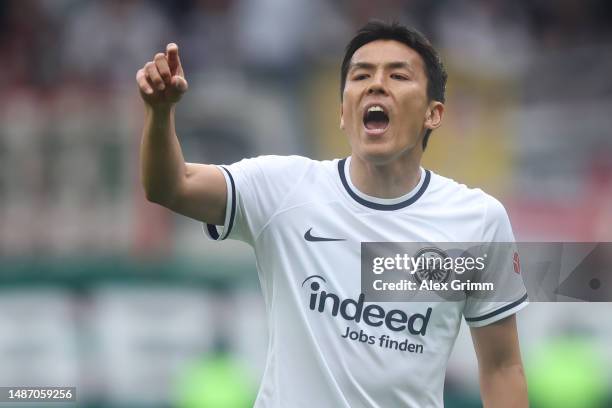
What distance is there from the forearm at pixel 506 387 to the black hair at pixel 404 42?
43.1 inches

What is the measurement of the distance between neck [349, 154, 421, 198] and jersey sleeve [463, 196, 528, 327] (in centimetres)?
33

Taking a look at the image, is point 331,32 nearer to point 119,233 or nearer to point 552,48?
point 552,48

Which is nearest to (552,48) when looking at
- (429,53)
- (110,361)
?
(110,361)

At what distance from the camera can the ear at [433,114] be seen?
4.64m

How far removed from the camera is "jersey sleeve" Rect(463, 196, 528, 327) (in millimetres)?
4402

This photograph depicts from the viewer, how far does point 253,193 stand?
4270 millimetres

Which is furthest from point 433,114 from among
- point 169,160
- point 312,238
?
point 169,160

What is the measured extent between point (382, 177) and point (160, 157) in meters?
0.95

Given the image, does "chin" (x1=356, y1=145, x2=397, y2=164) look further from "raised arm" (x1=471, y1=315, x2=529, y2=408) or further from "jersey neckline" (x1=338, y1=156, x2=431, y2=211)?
"raised arm" (x1=471, y1=315, x2=529, y2=408)

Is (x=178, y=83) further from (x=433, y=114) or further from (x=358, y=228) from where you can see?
(x=433, y=114)

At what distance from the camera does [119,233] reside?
8.99m

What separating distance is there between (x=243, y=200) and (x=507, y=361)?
1.17m

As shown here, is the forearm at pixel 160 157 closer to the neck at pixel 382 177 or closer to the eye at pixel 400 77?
the neck at pixel 382 177

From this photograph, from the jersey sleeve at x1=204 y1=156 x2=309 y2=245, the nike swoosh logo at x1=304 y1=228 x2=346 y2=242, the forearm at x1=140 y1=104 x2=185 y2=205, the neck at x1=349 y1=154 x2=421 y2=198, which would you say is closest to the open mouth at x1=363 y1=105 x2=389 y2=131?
the neck at x1=349 y1=154 x2=421 y2=198
